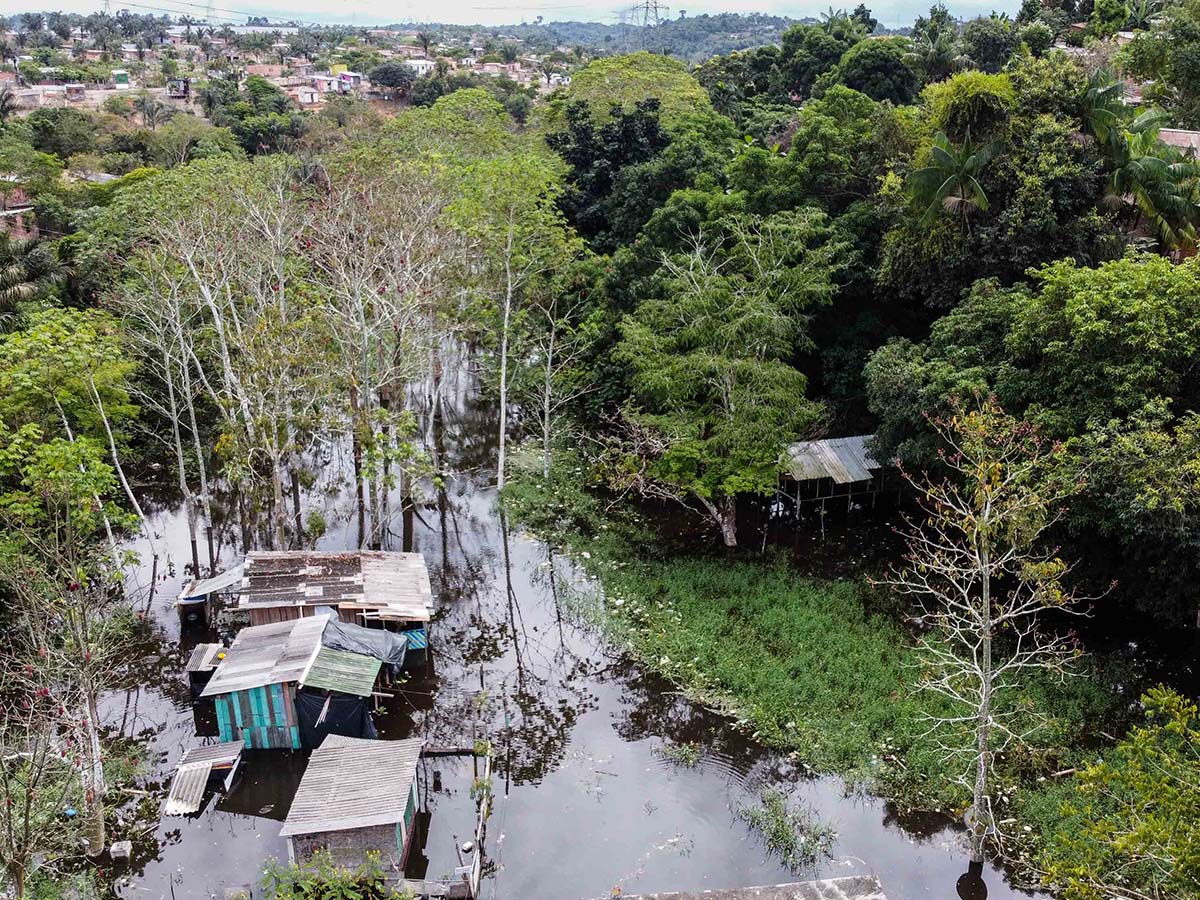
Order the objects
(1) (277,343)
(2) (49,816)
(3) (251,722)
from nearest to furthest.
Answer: (2) (49,816) → (3) (251,722) → (1) (277,343)

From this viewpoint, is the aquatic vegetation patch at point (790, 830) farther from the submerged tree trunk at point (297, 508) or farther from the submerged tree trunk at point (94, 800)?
the submerged tree trunk at point (297, 508)

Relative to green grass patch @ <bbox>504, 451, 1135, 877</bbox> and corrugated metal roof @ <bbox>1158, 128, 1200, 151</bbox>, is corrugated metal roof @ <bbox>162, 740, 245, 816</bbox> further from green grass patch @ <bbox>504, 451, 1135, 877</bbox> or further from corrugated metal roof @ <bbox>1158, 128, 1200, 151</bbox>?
corrugated metal roof @ <bbox>1158, 128, 1200, 151</bbox>

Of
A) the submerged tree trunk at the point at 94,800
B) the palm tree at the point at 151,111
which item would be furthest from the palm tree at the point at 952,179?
the palm tree at the point at 151,111

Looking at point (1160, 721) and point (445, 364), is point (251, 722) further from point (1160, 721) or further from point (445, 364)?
point (445, 364)

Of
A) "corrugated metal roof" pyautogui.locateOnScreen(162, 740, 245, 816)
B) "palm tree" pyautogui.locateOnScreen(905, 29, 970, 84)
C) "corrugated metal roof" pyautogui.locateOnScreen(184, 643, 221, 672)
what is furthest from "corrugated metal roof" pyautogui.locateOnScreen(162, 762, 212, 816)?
"palm tree" pyautogui.locateOnScreen(905, 29, 970, 84)

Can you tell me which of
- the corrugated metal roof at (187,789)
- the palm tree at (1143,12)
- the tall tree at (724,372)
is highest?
the palm tree at (1143,12)

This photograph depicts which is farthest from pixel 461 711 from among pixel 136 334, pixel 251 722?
pixel 136 334
